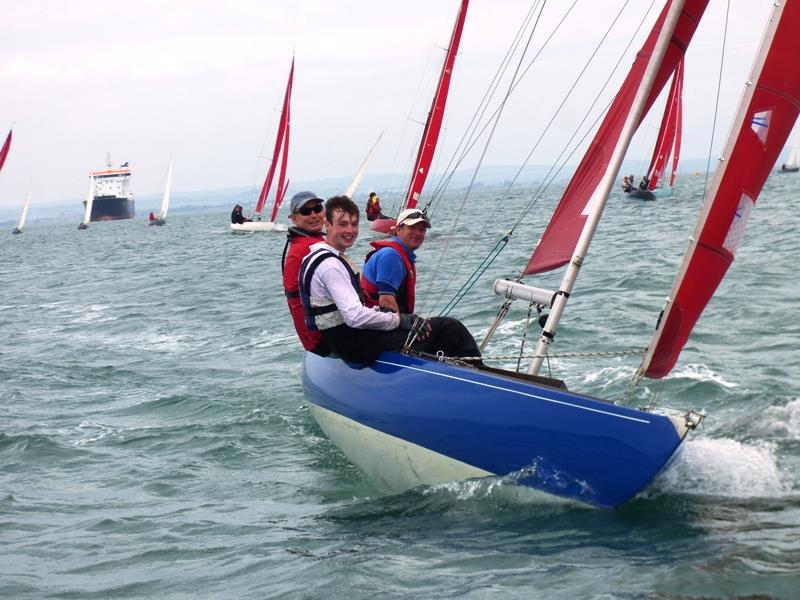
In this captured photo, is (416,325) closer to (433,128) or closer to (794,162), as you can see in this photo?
(433,128)

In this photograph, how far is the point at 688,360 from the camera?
7.59 m

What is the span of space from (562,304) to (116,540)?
7.95 feet

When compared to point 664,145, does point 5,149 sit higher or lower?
lower

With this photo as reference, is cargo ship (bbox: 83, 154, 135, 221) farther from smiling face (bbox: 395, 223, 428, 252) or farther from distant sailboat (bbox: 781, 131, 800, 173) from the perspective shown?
smiling face (bbox: 395, 223, 428, 252)

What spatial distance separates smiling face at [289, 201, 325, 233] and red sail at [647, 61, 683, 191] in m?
29.6

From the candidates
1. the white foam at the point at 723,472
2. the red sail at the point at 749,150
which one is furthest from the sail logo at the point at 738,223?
the white foam at the point at 723,472

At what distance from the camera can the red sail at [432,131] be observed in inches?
723

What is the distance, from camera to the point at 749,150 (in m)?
4.28

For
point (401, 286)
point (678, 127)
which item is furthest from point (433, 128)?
point (678, 127)

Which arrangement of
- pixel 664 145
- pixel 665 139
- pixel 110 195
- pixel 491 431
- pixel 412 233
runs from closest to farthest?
pixel 491 431
pixel 412 233
pixel 665 139
pixel 664 145
pixel 110 195

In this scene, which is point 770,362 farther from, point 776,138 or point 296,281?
point 296,281

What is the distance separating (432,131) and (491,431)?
14530mm

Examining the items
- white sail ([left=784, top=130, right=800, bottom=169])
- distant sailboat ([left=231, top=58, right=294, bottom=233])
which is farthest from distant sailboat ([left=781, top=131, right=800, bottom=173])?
distant sailboat ([left=231, top=58, right=294, bottom=233])

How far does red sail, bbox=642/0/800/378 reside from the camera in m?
4.24
